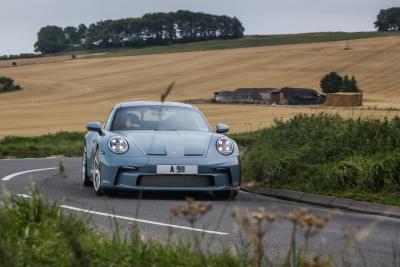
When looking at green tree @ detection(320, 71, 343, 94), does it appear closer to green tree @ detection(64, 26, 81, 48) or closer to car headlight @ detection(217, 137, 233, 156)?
car headlight @ detection(217, 137, 233, 156)

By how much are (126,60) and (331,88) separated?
111ft

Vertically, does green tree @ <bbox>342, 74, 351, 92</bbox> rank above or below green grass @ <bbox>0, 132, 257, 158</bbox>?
below

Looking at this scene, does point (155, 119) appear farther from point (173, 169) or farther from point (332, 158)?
point (332, 158)

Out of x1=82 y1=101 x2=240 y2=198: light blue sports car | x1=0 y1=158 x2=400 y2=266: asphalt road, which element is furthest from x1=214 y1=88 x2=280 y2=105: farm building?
Answer: x1=82 y1=101 x2=240 y2=198: light blue sports car

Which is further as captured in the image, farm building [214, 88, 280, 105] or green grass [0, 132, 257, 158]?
farm building [214, 88, 280, 105]

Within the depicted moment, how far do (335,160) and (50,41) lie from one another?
110m

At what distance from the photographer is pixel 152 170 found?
37.7ft

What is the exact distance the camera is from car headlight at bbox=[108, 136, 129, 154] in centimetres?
1180

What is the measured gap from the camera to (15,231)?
672 cm

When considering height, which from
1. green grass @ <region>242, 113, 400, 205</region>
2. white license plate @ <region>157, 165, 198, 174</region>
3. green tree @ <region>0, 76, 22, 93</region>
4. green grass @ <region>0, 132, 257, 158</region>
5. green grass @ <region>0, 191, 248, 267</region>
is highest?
green grass @ <region>0, 191, 248, 267</region>

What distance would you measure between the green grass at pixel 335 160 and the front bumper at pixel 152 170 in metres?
0.53

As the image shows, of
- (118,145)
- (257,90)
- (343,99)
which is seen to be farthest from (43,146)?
(257,90)

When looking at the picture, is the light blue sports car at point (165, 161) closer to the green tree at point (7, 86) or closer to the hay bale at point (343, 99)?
the hay bale at point (343, 99)

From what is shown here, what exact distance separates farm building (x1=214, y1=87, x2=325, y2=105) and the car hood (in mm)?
43666
